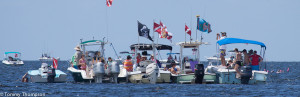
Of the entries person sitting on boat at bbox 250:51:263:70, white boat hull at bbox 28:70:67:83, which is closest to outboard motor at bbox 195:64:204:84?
person sitting on boat at bbox 250:51:263:70

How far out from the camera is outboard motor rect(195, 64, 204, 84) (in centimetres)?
3362

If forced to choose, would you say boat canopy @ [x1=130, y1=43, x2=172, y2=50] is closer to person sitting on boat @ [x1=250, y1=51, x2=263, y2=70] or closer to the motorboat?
the motorboat

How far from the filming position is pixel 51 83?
121 feet

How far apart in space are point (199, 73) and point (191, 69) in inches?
102

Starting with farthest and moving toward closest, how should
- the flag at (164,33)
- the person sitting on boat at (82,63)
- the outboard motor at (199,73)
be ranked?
1. the flag at (164,33)
2. the person sitting on boat at (82,63)
3. the outboard motor at (199,73)

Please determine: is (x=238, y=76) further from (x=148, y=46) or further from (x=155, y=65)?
(x=148, y=46)

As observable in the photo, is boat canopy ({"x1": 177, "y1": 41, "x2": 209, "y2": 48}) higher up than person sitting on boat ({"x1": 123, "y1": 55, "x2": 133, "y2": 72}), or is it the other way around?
boat canopy ({"x1": 177, "y1": 41, "x2": 209, "y2": 48})

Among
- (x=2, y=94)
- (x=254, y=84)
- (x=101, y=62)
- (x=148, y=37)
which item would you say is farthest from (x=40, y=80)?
(x=254, y=84)

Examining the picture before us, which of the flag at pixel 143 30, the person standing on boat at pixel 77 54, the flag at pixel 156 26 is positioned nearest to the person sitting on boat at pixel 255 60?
the flag at pixel 143 30

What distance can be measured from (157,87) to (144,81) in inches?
129

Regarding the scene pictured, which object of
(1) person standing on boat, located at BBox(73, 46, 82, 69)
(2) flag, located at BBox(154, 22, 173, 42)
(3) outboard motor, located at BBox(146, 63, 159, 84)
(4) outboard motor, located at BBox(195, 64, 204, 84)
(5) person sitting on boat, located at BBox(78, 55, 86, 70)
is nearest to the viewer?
(4) outboard motor, located at BBox(195, 64, 204, 84)

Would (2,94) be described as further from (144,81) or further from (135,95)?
(144,81)

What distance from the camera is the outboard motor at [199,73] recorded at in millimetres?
33625

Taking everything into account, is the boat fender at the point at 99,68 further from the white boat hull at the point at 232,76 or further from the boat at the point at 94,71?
the white boat hull at the point at 232,76
